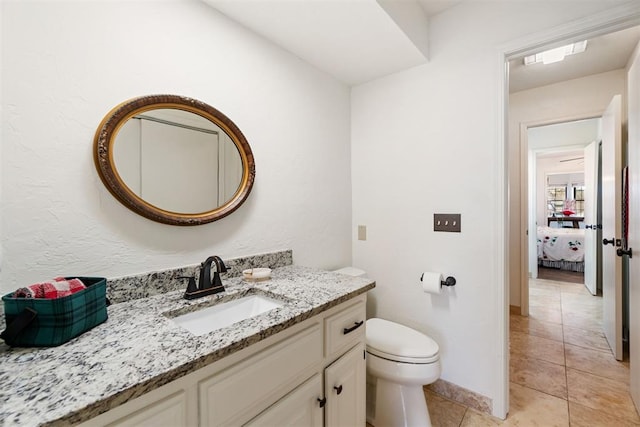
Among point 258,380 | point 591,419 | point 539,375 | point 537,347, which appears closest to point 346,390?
point 258,380

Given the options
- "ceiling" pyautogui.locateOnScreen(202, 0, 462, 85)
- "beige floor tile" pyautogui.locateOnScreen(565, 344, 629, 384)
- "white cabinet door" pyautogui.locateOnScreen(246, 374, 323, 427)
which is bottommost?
"beige floor tile" pyautogui.locateOnScreen(565, 344, 629, 384)

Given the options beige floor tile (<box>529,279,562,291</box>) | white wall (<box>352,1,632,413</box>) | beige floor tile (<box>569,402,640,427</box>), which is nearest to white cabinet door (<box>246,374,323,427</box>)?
white wall (<box>352,1,632,413</box>)

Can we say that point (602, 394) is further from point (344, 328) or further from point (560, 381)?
point (344, 328)

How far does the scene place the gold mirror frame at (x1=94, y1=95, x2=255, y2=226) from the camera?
1.02 m

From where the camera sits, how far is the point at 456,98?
68.6 inches

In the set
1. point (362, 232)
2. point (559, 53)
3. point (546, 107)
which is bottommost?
point (362, 232)

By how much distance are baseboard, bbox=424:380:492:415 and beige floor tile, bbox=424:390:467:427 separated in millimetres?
28

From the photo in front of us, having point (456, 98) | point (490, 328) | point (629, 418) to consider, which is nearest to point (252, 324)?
point (490, 328)

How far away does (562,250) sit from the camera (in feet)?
15.9

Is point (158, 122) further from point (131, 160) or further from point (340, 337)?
point (340, 337)

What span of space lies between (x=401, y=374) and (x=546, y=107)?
305 centimetres

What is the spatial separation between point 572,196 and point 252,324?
9.24m

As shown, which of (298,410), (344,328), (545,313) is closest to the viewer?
(298,410)

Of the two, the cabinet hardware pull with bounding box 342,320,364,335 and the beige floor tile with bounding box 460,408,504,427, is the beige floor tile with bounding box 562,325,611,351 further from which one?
the cabinet hardware pull with bounding box 342,320,364,335
